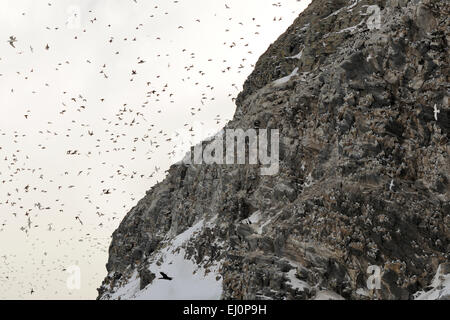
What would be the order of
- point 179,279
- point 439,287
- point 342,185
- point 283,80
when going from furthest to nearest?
1. point 283,80
2. point 179,279
3. point 342,185
4. point 439,287

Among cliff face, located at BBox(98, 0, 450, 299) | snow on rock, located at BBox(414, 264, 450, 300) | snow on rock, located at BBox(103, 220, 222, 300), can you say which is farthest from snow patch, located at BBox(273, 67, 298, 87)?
snow on rock, located at BBox(414, 264, 450, 300)

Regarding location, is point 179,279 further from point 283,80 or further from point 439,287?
point 439,287

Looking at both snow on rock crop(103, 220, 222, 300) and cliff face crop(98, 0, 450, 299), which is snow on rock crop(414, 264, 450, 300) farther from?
snow on rock crop(103, 220, 222, 300)

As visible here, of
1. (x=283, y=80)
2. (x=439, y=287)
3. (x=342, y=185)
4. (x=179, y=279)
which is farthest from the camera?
(x=283, y=80)

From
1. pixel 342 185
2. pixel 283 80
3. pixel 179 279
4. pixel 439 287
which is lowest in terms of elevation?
pixel 179 279

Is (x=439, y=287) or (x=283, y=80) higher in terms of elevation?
(x=283, y=80)

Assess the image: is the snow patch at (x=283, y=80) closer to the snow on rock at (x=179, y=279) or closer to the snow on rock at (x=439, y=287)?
the snow on rock at (x=179, y=279)

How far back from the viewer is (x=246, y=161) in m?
55.6

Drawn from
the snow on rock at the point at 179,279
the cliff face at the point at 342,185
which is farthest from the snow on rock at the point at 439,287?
the snow on rock at the point at 179,279

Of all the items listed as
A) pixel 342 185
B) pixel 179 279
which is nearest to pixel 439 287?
pixel 342 185

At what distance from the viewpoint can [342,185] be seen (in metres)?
43.4
